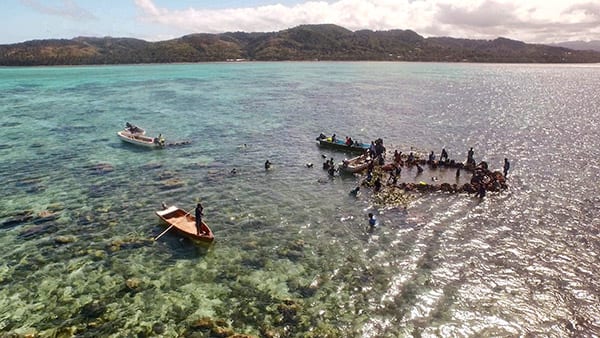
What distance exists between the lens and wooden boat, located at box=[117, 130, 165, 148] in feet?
186

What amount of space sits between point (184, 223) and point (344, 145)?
30384mm

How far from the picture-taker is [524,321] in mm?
21875

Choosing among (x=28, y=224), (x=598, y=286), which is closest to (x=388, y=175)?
(x=598, y=286)

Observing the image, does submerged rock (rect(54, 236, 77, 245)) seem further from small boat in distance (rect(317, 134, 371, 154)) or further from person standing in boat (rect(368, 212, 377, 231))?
small boat in distance (rect(317, 134, 371, 154))

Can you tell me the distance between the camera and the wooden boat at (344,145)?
55562mm

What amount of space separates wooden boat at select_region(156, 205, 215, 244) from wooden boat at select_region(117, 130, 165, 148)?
24.9m

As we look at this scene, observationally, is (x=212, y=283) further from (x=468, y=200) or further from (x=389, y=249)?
(x=468, y=200)

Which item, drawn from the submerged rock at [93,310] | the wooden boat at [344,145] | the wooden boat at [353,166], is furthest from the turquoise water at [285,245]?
the wooden boat at [344,145]

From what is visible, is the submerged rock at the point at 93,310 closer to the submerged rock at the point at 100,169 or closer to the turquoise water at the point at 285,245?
the turquoise water at the point at 285,245

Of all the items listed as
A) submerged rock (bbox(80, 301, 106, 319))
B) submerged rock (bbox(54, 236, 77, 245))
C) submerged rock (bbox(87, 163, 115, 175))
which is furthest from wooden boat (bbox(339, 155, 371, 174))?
submerged rock (bbox(80, 301, 106, 319))

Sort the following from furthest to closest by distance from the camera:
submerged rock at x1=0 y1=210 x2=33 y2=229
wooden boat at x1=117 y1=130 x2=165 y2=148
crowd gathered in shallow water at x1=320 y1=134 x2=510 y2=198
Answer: wooden boat at x1=117 y1=130 x2=165 y2=148
crowd gathered in shallow water at x1=320 y1=134 x2=510 y2=198
submerged rock at x1=0 y1=210 x2=33 y2=229

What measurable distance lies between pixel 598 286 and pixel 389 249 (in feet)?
43.1

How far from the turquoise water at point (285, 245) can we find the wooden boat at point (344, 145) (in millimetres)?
2021

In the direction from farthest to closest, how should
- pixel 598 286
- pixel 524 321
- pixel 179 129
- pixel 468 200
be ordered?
pixel 179 129 → pixel 468 200 → pixel 598 286 → pixel 524 321
